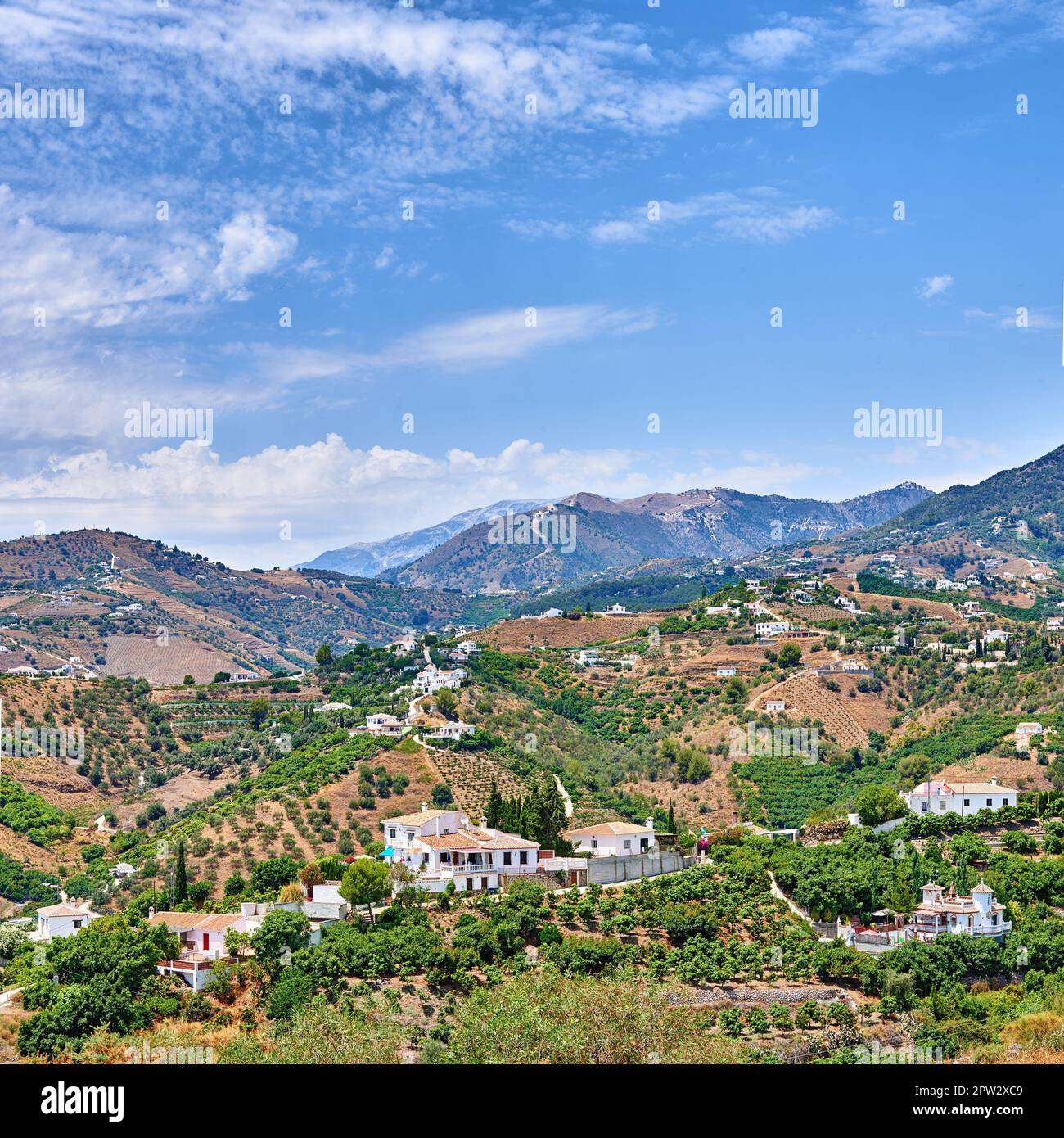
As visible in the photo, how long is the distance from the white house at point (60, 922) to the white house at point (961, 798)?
2754 cm

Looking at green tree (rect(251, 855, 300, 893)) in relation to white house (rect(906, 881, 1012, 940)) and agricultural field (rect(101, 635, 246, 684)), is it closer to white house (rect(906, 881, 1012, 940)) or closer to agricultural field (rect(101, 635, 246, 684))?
white house (rect(906, 881, 1012, 940))

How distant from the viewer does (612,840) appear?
1777 inches

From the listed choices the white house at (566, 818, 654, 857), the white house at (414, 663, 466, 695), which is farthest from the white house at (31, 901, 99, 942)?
the white house at (414, 663, 466, 695)

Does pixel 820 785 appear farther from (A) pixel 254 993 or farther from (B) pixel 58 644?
(B) pixel 58 644

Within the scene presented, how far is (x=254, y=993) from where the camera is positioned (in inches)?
1277

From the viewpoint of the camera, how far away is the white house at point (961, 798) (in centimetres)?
4612

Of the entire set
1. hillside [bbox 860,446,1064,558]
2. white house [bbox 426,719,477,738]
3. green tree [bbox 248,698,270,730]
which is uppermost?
hillside [bbox 860,446,1064,558]

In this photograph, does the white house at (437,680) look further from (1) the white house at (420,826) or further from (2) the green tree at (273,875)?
(2) the green tree at (273,875)

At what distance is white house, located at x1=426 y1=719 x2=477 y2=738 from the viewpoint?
200 feet

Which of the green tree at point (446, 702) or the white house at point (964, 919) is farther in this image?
the green tree at point (446, 702)

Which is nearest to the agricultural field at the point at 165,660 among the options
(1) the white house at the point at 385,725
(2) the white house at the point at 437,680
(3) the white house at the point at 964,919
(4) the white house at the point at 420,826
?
(2) the white house at the point at 437,680

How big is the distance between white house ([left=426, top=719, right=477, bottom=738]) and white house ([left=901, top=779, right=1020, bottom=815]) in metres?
21.3
